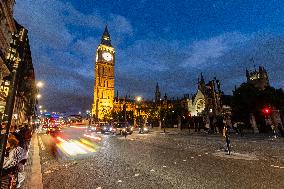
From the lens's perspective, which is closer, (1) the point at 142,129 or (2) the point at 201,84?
(1) the point at 142,129

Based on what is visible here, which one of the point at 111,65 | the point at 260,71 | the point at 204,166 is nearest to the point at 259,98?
the point at 204,166

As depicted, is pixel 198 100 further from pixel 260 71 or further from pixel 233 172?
pixel 233 172

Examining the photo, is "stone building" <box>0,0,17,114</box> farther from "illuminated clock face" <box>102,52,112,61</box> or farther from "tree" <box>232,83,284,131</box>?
"illuminated clock face" <box>102,52,112,61</box>

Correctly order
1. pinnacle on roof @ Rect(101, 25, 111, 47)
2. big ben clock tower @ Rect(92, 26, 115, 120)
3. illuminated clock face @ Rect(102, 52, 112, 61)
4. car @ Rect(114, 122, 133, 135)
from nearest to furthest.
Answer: car @ Rect(114, 122, 133, 135) → big ben clock tower @ Rect(92, 26, 115, 120) → illuminated clock face @ Rect(102, 52, 112, 61) → pinnacle on roof @ Rect(101, 25, 111, 47)

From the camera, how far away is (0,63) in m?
19.9

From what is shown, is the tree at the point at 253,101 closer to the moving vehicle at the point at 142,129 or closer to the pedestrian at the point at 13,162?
the moving vehicle at the point at 142,129

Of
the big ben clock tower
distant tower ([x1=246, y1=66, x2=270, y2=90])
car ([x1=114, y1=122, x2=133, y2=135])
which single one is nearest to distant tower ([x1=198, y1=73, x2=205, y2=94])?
distant tower ([x1=246, y1=66, x2=270, y2=90])

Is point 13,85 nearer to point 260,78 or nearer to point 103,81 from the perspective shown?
point 260,78

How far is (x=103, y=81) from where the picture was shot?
131 metres

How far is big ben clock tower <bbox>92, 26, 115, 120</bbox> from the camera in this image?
4825 inches

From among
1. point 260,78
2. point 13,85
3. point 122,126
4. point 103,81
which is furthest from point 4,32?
point 103,81

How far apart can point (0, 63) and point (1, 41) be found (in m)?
4.17

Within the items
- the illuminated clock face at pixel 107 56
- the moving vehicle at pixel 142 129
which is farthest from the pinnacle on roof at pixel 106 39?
the moving vehicle at pixel 142 129

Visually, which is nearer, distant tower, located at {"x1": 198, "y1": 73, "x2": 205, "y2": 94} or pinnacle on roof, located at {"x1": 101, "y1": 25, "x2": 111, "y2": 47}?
distant tower, located at {"x1": 198, "y1": 73, "x2": 205, "y2": 94}
